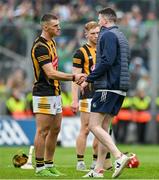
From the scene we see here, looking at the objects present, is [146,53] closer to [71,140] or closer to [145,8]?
[145,8]

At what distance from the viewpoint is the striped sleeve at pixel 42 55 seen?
12.8 m

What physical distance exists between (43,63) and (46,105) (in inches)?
27.5

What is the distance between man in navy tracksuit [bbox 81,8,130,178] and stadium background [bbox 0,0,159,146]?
1231 cm

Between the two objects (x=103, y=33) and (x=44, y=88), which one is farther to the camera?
(x=44, y=88)

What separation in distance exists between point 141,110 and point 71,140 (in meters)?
3.69

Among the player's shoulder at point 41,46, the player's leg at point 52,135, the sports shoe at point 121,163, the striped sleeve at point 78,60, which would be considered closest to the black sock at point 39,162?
the player's leg at point 52,135

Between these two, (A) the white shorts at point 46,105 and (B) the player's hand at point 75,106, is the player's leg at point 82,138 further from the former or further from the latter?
(A) the white shorts at point 46,105

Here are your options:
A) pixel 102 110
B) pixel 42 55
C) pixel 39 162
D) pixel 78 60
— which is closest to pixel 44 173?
pixel 39 162

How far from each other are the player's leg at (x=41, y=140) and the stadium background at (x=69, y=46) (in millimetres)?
11522

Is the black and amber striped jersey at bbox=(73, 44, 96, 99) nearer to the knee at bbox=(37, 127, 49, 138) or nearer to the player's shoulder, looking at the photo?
the player's shoulder

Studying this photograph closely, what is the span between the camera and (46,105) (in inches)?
510

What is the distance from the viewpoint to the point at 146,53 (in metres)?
27.6

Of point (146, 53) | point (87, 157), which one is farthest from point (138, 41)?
point (87, 157)

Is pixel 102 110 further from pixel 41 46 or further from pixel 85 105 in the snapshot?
pixel 85 105
